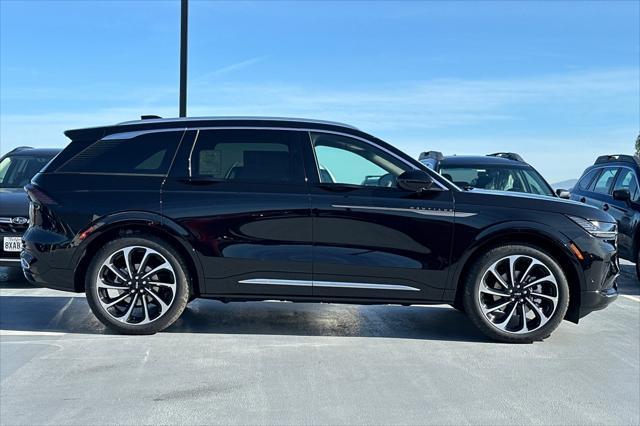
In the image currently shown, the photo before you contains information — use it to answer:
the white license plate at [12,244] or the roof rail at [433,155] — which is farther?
the roof rail at [433,155]

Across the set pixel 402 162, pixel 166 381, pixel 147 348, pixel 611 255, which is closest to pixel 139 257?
pixel 147 348

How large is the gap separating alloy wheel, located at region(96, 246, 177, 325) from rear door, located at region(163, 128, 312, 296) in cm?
34

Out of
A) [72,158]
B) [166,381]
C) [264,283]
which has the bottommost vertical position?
[166,381]

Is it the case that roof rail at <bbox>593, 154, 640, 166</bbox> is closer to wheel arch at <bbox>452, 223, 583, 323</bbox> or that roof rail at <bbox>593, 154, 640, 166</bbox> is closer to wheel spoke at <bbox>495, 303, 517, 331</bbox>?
wheel arch at <bbox>452, 223, 583, 323</bbox>

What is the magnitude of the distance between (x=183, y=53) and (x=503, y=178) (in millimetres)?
5966

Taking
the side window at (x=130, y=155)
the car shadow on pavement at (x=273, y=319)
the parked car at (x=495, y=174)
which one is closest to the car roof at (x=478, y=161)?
the parked car at (x=495, y=174)

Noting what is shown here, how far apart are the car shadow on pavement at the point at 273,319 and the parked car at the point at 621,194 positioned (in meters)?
3.46

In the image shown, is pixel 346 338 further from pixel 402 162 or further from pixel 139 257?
pixel 139 257

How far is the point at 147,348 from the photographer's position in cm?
481

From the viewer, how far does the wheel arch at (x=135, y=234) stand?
5066mm

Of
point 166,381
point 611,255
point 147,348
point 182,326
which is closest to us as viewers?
point 166,381

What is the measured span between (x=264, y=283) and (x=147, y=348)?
1053mm

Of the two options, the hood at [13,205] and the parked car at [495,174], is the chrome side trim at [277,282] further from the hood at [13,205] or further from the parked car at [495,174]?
the parked car at [495,174]

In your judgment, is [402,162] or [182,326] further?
[182,326]
